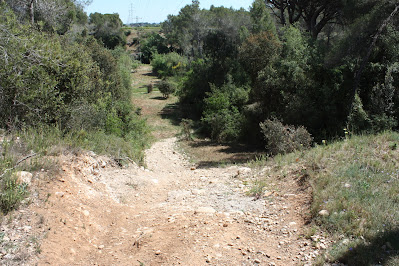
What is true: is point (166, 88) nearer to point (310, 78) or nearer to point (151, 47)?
point (310, 78)

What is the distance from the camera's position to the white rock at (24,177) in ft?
14.4

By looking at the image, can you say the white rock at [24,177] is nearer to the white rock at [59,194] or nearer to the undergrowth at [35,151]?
the undergrowth at [35,151]

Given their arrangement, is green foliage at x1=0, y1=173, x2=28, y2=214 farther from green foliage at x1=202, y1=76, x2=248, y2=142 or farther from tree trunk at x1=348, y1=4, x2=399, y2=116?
green foliage at x1=202, y1=76, x2=248, y2=142

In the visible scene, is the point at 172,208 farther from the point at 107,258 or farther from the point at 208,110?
the point at 208,110

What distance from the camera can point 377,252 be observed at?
10.7ft

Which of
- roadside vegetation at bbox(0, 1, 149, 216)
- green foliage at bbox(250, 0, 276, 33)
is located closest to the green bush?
roadside vegetation at bbox(0, 1, 149, 216)

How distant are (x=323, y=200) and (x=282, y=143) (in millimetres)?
4486

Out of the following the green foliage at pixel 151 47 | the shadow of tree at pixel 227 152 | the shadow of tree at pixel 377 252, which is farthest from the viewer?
the green foliage at pixel 151 47

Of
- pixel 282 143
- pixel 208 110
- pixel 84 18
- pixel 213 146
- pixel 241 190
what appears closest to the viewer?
pixel 241 190

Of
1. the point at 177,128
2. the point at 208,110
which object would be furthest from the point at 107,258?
the point at 177,128

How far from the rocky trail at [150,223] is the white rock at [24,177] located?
0.14m

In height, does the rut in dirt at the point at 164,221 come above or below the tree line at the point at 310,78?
below

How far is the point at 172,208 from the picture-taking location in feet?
17.2

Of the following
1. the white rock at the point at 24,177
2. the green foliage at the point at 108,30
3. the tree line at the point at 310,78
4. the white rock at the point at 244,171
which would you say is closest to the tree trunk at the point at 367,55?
the tree line at the point at 310,78
